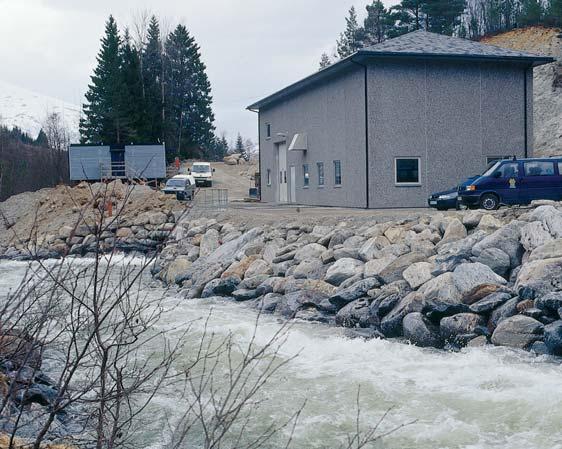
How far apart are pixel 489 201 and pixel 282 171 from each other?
17.2m

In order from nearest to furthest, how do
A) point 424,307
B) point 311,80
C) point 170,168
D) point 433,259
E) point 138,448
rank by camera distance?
point 138,448
point 424,307
point 433,259
point 311,80
point 170,168

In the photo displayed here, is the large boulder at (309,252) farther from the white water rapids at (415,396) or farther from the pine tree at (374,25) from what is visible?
the pine tree at (374,25)

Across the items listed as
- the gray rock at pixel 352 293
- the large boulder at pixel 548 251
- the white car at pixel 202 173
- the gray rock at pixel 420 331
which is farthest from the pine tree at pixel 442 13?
the gray rock at pixel 420 331

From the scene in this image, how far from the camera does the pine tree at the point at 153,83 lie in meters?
63.3

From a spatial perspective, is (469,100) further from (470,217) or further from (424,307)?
(424,307)

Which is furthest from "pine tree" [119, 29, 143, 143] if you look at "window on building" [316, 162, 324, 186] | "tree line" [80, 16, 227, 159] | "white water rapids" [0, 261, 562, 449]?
"white water rapids" [0, 261, 562, 449]

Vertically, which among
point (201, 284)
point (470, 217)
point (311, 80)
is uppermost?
point (311, 80)

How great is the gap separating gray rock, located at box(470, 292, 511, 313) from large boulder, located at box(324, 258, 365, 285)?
3530 millimetres

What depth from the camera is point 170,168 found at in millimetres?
64375

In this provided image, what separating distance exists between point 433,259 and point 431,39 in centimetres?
1590

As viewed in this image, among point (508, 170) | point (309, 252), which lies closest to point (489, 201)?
point (508, 170)

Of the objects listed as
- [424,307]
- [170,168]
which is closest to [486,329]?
[424,307]

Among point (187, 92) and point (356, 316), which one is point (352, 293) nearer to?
point (356, 316)

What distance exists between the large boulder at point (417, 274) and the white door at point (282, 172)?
21369 millimetres
